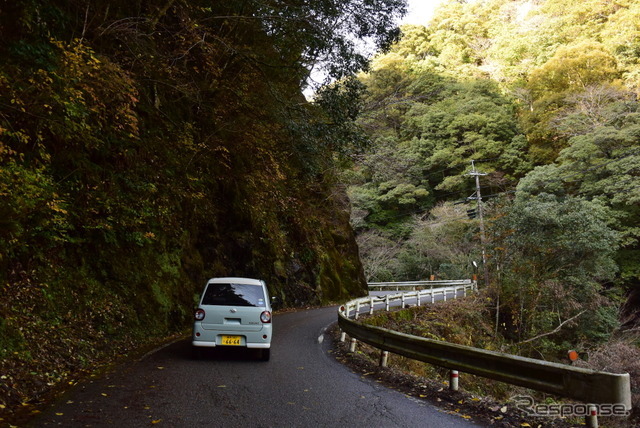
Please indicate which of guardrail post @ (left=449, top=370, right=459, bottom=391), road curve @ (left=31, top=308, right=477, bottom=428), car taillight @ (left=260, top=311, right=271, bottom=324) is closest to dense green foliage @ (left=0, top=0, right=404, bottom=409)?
road curve @ (left=31, top=308, right=477, bottom=428)

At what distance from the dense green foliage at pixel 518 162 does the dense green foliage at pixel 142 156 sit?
A: 16.0 feet

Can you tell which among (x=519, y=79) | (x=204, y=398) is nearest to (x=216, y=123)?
(x=204, y=398)

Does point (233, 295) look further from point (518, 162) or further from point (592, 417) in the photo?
point (518, 162)

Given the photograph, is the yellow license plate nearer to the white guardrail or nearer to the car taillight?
the car taillight

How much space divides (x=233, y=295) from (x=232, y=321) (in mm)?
529

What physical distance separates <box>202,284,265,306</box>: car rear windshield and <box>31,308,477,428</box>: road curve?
111 cm

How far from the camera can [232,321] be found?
805 centimetres

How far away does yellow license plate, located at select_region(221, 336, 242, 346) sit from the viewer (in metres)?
7.98

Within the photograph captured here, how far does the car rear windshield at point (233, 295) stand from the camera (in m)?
8.23

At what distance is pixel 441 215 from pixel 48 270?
123ft

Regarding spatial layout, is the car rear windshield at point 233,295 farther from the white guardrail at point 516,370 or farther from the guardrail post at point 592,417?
the guardrail post at point 592,417

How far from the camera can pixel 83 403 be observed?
5133 millimetres

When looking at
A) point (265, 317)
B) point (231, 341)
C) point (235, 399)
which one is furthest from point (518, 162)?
point (235, 399)

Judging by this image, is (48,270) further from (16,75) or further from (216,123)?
(216,123)
